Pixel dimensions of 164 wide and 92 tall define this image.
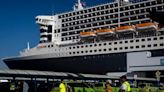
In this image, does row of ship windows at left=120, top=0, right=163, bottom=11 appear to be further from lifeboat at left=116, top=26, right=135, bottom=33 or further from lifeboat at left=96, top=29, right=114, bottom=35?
lifeboat at left=96, top=29, right=114, bottom=35

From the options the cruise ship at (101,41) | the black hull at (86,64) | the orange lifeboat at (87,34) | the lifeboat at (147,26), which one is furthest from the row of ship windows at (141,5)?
the black hull at (86,64)

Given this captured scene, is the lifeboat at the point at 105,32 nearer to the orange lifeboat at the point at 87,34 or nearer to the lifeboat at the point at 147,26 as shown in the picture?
the orange lifeboat at the point at 87,34

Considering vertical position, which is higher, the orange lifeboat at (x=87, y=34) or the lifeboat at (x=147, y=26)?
the lifeboat at (x=147, y=26)

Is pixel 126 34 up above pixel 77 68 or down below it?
above

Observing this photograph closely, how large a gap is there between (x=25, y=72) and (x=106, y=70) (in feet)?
114

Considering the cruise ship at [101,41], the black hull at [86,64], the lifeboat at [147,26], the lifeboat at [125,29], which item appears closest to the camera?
the lifeboat at [147,26]

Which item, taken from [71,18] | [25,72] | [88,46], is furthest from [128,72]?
[25,72]

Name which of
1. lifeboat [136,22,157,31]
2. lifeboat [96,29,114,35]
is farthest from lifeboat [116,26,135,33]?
lifeboat [96,29,114,35]

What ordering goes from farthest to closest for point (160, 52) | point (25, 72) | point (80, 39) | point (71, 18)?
point (71, 18) → point (80, 39) → point (160, 52) → point (25, 72)

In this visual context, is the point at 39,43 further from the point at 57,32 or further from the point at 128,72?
the point at 128,72

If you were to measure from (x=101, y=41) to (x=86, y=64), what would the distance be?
449cm

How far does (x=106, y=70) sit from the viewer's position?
58844mm

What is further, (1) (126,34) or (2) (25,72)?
(1) (126,34)

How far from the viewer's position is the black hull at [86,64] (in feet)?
188
